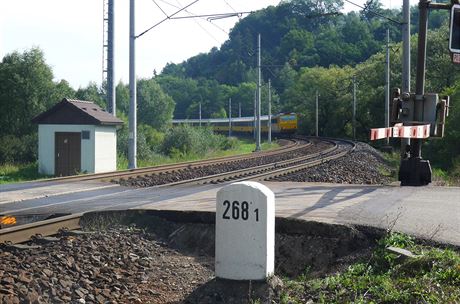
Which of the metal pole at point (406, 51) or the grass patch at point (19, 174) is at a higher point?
the metal pole at point (406, 51)

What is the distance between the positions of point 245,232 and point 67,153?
20.1 meters

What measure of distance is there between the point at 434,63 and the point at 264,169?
38.8m

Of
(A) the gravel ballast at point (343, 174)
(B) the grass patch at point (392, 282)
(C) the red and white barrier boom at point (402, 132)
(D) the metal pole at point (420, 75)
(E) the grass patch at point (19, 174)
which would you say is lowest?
(E) the grass patch at point (19, 174)

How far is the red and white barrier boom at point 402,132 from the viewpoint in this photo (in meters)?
11.5

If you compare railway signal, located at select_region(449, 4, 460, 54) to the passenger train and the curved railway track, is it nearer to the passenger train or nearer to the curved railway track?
the curved railway track

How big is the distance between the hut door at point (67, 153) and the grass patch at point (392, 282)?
1992cm

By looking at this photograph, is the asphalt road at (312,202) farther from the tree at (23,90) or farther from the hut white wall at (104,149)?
the tree at (23,90)

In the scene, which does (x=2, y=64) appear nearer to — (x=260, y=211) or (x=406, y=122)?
(x=406, y=122)

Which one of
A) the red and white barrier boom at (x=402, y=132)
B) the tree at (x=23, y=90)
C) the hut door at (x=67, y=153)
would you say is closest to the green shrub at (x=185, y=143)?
the tree at (x=23, y=90)

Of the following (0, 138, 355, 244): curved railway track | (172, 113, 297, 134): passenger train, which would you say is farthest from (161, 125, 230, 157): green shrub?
(172, 113, 297, 134): passenger train

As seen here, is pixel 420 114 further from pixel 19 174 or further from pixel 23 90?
pixel 23 90

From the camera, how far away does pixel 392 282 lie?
6.30 meters

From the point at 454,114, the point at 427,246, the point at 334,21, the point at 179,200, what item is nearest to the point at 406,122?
the point at 179,200

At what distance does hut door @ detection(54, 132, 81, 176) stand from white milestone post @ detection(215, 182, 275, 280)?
1936 centimetres
